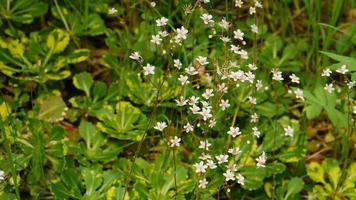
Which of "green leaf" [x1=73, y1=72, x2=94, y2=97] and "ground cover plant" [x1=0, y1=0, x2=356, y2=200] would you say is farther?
"green leaf" [x1=73, y1=72, x2=94, y2=97]

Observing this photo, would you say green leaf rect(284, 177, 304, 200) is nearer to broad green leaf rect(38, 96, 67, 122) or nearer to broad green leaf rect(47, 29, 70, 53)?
broad green leaf rect(38, 96, 67, 122)

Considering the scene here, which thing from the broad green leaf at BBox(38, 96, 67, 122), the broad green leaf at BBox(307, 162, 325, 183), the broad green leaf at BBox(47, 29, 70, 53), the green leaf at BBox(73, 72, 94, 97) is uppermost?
the broad green leaf at BBox(47, 29, 70, 53)

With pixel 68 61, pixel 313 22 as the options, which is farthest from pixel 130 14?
pixel 313 22

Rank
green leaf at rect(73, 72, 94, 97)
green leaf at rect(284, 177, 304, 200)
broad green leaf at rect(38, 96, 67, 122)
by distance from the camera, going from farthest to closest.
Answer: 1. green leaf at rect(73, 72, 94, 97)
2. broad green leaf at rect(38, 96, 67, 122)
3. green leaf at rect(284, 177, 304, 200)

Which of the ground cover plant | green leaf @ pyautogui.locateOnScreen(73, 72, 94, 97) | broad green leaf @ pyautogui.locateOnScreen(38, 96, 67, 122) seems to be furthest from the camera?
green leaf @ pyautogui.locateOnScreen(73, 72, 94, 97)

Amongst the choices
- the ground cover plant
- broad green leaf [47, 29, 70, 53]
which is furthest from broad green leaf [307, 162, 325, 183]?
broad green leaf [47, 29, 70, 53]

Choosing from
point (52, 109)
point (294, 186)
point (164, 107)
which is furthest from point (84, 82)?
point (294, 186)

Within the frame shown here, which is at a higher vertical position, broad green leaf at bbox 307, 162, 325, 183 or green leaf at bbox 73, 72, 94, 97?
green leaf at bbox 73, 72, 94, 97

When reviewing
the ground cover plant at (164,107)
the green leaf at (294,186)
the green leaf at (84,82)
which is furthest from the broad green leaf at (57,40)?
the green leaf at (294,186)

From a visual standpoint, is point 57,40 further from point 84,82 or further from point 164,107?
point 164,107
